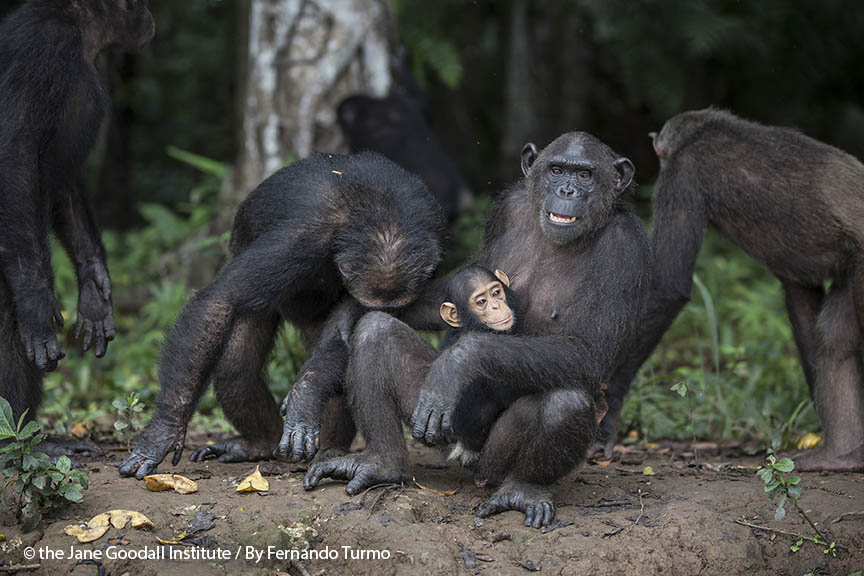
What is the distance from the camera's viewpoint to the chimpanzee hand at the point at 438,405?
14.6 ft

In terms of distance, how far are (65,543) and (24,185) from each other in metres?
1.94

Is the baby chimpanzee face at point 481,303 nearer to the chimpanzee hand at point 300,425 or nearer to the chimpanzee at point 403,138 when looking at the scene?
the chimpanzee hand at point 300,425

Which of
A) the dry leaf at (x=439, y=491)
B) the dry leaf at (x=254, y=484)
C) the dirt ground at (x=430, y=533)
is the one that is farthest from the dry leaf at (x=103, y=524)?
the dry leaf at (x=439, y=491)

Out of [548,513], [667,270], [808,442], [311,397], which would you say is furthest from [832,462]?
[311,397]

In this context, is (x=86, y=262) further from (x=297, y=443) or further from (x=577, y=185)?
(x=577, y=185)

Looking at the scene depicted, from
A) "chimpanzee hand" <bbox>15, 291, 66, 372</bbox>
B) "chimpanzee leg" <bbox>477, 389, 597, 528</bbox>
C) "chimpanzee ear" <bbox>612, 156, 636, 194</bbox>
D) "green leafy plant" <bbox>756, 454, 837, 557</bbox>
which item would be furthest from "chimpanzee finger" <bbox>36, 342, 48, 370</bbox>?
"green leafy plant" <bbox>756, 454, 837, 557</bbox>

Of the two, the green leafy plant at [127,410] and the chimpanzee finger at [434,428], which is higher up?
the chimpanzee finger at [434,428]

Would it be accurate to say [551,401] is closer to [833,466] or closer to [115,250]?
[833,466]

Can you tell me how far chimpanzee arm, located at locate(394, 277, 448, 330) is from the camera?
5.21m

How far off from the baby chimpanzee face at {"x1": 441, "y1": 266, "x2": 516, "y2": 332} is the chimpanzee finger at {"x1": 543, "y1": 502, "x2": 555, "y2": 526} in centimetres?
84

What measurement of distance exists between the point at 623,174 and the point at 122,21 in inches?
126

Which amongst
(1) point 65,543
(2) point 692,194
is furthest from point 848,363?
(1) point 65,543

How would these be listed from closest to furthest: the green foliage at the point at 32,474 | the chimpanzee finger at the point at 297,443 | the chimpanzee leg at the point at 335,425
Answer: the green foliage at the point at 32,474 < the chimpanzee finger at the point at 297,443 < the chimpanzee leg at the point at 335,425

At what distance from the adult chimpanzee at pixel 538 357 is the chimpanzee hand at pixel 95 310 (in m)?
1.72
